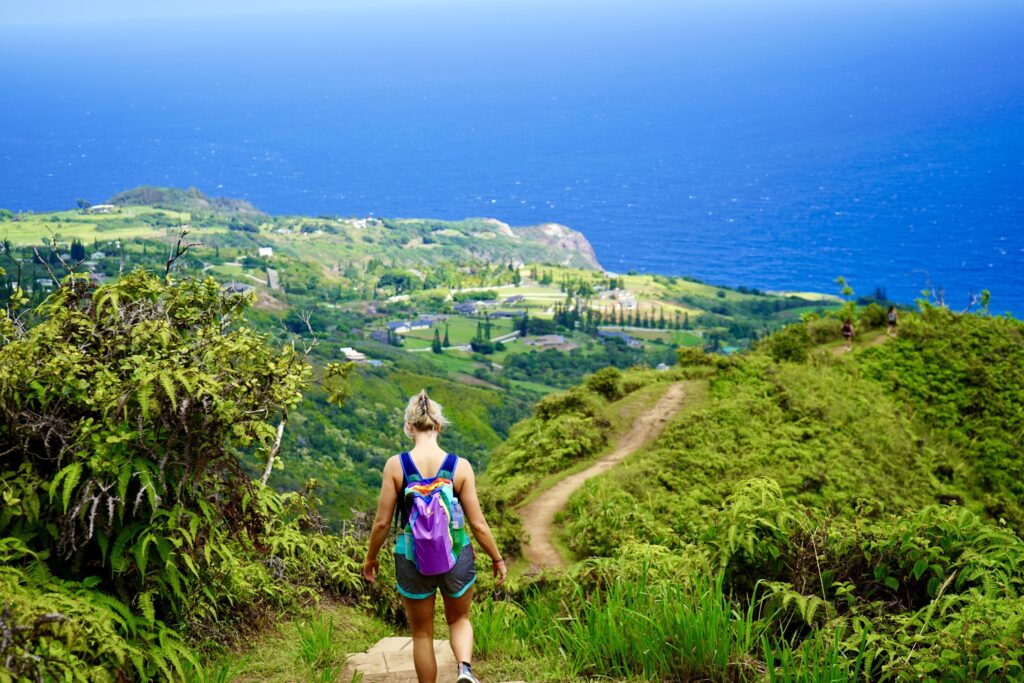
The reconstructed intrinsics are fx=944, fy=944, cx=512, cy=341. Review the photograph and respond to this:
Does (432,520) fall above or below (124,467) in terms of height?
below

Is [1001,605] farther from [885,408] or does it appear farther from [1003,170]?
[1003,170]

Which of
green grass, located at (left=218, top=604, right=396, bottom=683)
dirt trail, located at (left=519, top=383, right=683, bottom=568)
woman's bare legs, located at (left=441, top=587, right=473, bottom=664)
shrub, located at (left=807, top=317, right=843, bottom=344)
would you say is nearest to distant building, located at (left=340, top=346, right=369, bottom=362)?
shrub, located at (left=807, top=317, right=843, bottom=344)

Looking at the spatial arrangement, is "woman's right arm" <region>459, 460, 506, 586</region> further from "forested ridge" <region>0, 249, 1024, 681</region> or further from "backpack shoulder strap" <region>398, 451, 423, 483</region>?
"forested ridge" <region>0, 249, 1024, 681</region>

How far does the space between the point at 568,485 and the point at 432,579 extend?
865 cm

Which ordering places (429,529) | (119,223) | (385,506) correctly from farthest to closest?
(119,223) → (385,506) → (429,529)

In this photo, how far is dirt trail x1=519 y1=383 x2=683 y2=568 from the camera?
1141 centimetres

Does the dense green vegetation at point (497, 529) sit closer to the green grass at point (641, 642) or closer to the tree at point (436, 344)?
the green grass at point (641, 642)

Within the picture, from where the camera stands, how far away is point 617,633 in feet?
16.8

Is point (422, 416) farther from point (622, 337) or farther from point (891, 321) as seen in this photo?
point (622, 337)

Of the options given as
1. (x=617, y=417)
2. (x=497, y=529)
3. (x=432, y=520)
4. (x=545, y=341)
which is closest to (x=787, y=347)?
(x=617, y=417)

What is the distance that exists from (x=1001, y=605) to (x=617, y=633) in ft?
6.27

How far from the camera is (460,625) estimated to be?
5.02m

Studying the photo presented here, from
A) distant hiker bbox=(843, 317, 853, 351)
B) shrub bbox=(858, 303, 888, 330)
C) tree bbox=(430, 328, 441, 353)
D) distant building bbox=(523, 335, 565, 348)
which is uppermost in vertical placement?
distant building bbox=(523, 335, 565, 348)

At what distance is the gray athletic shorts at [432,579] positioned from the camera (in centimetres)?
480
